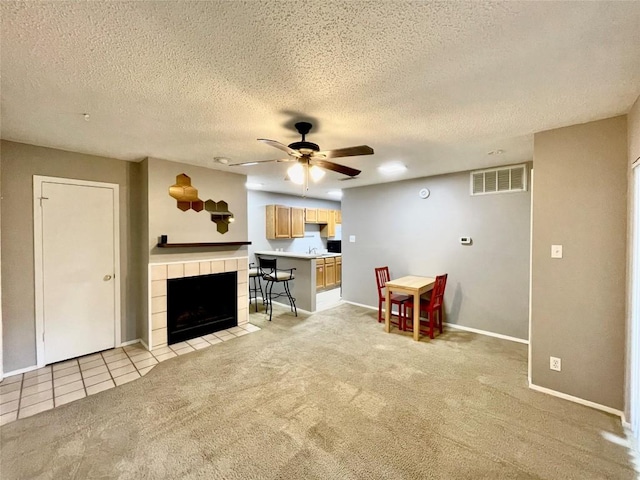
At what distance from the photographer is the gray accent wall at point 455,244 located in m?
3.78

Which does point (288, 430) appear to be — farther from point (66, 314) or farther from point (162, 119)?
point (66, 314)

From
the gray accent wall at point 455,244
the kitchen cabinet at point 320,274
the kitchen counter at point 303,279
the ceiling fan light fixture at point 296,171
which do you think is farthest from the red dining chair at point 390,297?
the ceiling fan light fixture at point 296,171

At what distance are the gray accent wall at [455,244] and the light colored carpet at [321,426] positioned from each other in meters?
0.95

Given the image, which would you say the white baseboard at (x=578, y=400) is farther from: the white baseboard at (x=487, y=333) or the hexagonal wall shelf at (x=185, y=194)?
the hexagonal wall shelf at (x=185, y=194)

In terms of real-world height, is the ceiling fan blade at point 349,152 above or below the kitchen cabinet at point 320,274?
above

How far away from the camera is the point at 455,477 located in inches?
64.8

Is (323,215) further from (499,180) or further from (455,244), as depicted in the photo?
(499,180)

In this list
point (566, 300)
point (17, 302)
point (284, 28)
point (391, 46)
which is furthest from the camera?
point (17, 302)

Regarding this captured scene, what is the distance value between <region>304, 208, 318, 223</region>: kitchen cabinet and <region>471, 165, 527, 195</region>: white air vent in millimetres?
3868

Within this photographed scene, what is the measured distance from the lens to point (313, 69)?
5.26 feet

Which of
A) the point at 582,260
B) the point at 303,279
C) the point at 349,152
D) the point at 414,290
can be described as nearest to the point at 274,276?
the point at 303,279

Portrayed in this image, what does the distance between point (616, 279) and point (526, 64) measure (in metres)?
1.95

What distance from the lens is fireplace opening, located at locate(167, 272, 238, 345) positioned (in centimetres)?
370

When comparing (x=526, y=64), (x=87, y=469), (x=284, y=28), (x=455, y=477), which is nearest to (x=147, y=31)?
(x=284, y=28)
